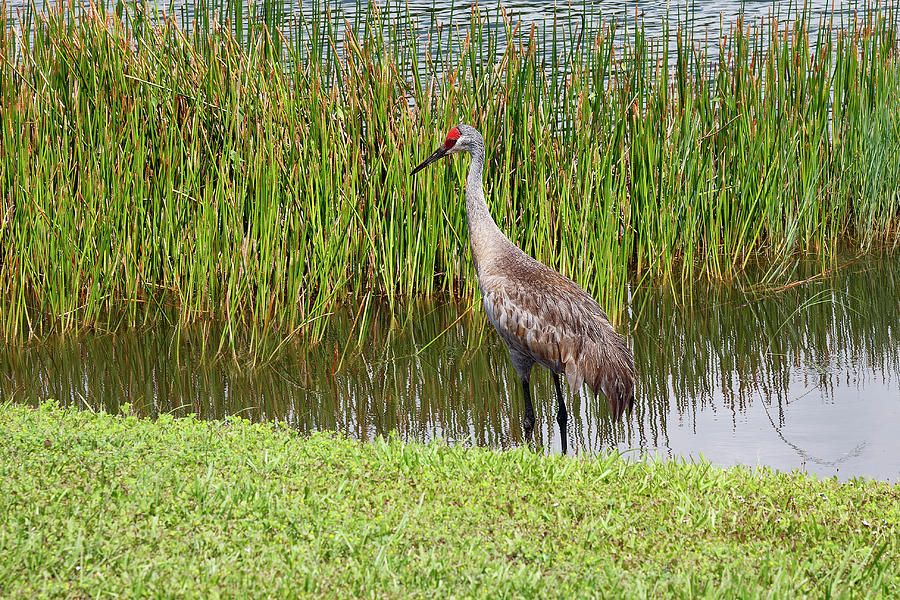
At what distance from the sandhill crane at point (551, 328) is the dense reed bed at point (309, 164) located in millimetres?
1090

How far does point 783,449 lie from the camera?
193 inches

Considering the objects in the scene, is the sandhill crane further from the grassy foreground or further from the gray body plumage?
the grassy foreground

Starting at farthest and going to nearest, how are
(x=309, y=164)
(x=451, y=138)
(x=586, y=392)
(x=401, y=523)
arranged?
(x=309, y=164) < (x=586, y=392) < (x=451, y=138) < (x=401, y=523)

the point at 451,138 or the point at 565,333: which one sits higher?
the point at 451,138

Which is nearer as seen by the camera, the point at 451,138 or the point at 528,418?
the point at 528,418

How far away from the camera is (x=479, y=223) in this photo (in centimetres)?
554

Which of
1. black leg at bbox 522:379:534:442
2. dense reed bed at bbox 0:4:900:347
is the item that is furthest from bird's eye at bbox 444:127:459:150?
black leg at bbox 522:379:534:442

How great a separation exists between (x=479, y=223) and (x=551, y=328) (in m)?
0.82

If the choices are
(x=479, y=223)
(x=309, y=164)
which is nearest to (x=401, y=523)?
(x=479, y=223)

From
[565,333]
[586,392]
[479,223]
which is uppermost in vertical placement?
[479,223]

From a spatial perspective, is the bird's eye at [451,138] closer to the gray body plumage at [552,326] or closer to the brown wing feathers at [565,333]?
the gray body plumage at [552,326]

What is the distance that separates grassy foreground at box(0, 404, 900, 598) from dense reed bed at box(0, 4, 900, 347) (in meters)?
2.06

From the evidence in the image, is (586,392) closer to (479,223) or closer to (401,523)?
(479,223)

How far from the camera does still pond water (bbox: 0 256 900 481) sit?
5.13m
